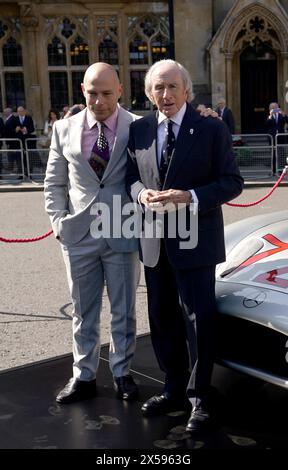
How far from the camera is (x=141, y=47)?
749 inches

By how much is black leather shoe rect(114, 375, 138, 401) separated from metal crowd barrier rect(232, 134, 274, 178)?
10.6 metres

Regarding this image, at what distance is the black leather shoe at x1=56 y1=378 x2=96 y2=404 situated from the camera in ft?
12.1

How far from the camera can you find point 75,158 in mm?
3543

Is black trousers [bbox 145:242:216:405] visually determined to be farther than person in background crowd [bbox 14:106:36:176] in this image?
No

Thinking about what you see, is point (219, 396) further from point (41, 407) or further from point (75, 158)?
point (75, 158)

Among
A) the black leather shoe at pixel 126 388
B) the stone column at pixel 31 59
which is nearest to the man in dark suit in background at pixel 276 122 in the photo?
the stone column at pixel 31 59

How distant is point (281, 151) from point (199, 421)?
11.5m

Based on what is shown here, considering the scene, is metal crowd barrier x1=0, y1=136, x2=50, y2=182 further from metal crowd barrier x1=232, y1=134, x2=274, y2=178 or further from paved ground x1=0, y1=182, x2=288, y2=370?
paved ground x1=0, y1=182, x2=288, y2=370

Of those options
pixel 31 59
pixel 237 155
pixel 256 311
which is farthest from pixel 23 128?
pixel 256 311

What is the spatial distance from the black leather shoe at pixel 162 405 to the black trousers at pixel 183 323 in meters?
0.04

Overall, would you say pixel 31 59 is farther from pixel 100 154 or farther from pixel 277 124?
pixel 100 154

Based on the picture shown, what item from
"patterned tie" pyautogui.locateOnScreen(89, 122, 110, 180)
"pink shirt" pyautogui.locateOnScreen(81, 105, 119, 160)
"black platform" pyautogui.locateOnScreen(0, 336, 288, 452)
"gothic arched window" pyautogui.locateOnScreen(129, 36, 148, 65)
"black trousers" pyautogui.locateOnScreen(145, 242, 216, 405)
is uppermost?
"gothic arched window" pyautogui.locateOnScreen(129, 36, 148, 65)

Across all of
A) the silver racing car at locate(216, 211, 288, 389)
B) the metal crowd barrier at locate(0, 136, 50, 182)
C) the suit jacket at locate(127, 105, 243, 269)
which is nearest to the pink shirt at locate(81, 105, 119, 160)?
the suit jacket at locate(127, 105, 243, 269)

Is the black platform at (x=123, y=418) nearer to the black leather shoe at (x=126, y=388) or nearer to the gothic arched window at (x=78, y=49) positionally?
the black leather shoe at (x=126, y=388)
